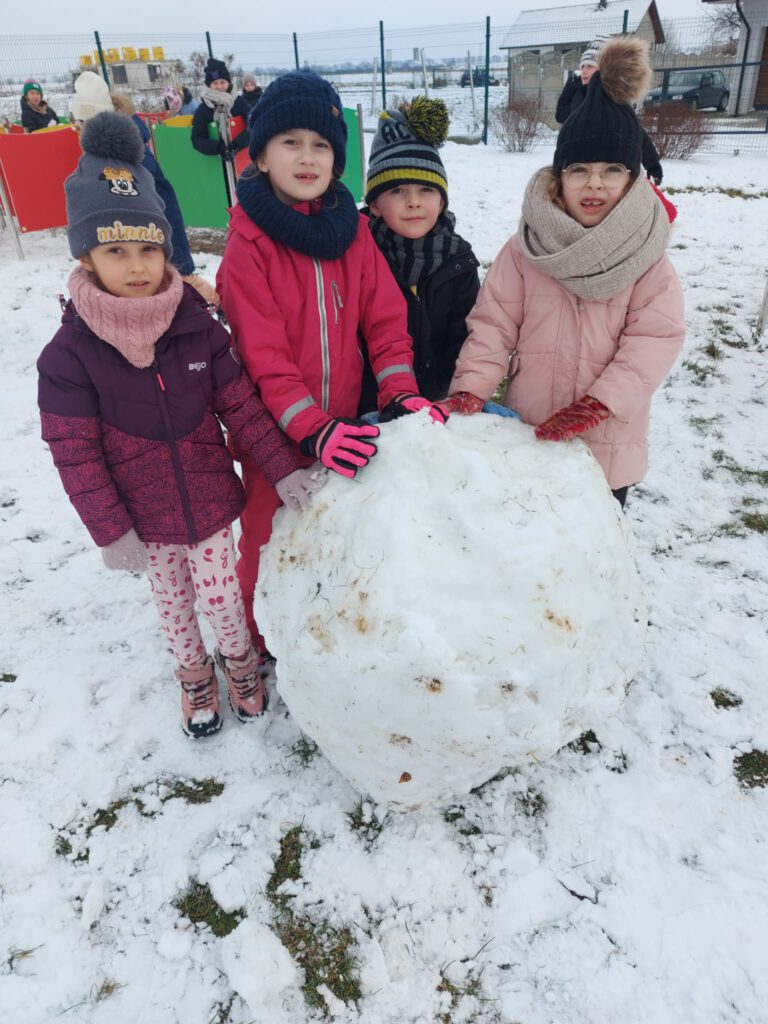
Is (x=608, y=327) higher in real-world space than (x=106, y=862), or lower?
higher

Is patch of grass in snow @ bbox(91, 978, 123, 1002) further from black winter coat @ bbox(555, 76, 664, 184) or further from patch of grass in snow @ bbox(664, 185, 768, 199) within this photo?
patch of grass in snow @ bbox(664, 185, 768, 199)

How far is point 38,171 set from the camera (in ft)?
24.5

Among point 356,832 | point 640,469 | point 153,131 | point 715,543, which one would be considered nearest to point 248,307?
point 640,469

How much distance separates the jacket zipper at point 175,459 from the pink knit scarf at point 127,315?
0.06 metres

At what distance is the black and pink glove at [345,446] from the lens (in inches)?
71.6

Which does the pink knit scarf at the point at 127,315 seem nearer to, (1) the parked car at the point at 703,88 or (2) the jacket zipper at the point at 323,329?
(2) the jacket zipper at the point at 323,329

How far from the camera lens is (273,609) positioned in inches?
76.2

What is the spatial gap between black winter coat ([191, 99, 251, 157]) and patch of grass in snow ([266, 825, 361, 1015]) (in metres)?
7.64

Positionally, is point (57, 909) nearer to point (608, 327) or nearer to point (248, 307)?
point (248, 307)

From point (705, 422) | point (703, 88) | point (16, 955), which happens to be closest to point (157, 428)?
point (16, 955)

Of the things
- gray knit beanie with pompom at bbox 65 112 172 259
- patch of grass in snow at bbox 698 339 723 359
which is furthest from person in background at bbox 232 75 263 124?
gray knit beanie with pompom at bbox 65 112 172 259

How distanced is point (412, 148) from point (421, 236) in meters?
0.28

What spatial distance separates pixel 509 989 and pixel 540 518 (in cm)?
125

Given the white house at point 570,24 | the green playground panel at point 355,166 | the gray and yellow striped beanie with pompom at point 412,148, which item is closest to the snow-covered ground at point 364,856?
the gray and yellow striped beanie with pompom at point 412,148
